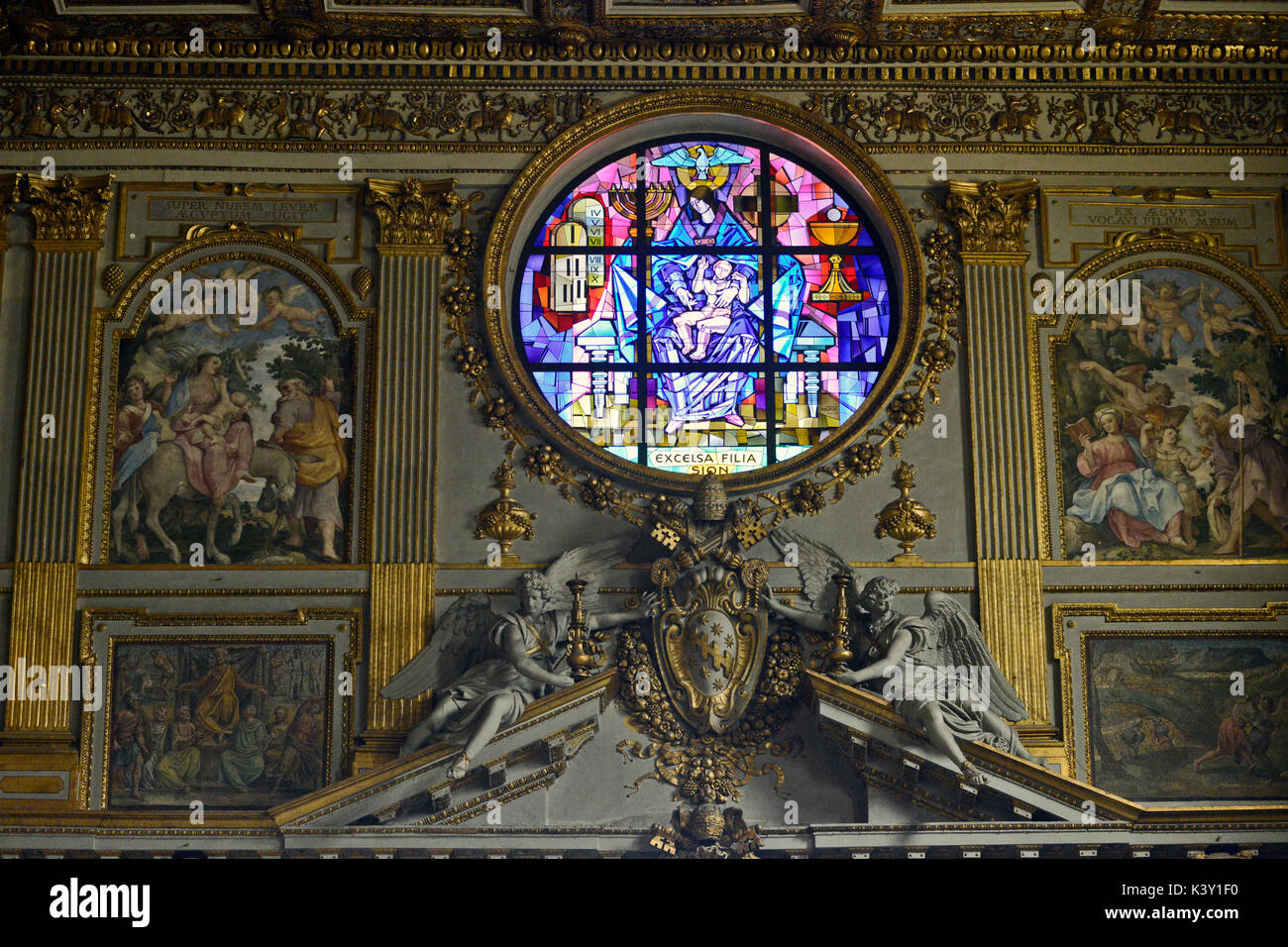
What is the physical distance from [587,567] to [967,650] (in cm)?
272

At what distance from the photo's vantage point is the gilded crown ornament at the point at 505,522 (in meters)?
12.8

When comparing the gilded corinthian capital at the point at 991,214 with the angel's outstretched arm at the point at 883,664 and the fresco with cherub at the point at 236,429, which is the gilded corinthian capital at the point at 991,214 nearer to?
the angel's outstretched arm at the point at 883,664

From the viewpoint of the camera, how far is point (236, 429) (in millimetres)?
13164

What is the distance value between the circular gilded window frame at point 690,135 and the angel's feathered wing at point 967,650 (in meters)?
1.37

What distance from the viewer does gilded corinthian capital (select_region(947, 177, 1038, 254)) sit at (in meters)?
13.5

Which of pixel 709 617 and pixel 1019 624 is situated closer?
pixel 709 617

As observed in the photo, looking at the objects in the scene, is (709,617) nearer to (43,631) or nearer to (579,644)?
(579,644)


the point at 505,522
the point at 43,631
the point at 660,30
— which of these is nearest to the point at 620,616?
the point at 505,522

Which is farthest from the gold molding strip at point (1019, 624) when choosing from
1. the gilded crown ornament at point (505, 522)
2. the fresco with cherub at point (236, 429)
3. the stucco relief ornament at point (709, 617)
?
the fresco with cherub at point (236, 429)

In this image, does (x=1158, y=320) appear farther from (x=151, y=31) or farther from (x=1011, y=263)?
(x=151, y=31)

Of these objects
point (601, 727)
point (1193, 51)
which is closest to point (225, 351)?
point (601, 727)

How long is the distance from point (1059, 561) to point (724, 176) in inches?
154

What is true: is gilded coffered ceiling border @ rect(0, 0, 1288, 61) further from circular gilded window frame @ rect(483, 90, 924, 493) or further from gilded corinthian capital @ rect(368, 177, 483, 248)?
gilded corinthian capital @ rect(368, 177, 483, 248)

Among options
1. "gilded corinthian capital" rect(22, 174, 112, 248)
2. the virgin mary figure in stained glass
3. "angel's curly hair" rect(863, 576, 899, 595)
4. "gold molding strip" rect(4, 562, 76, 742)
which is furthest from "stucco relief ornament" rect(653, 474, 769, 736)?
"gilded corinthian capital" rect(22, 174, 112, 248)
